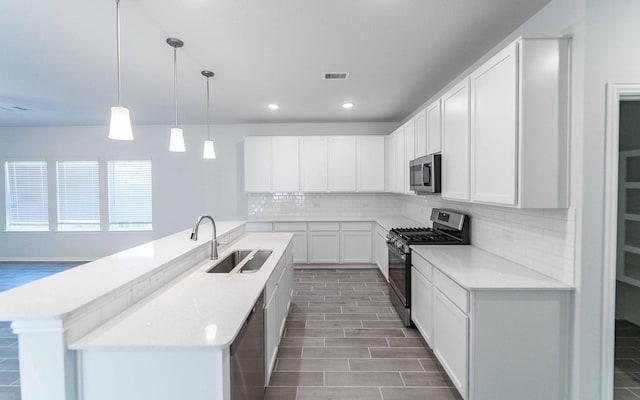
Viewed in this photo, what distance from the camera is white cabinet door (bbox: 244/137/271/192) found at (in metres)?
5.41

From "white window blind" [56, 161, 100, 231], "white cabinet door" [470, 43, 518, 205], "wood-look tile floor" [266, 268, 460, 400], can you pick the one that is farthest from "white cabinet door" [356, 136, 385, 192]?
"white window blind" [56, 161, 100, 231]

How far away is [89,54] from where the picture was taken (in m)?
2.81

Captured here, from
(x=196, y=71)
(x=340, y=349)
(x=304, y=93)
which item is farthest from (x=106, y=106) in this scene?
(x=340, y=349)

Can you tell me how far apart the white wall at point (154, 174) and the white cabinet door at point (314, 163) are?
117 centimetres

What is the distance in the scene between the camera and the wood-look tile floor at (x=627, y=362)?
6.97 feet

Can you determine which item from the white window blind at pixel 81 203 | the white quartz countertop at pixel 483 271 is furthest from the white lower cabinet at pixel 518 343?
the white window blind at pixel 81 203

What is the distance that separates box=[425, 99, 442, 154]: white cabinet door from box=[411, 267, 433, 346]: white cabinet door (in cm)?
131

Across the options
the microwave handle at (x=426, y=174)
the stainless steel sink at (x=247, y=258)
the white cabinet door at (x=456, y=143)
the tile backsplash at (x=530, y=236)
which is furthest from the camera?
the microwave handle at (x=426, y=174)

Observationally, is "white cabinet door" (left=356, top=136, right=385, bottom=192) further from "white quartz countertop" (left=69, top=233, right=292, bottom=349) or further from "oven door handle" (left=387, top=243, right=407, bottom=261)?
"white quartz countertop" (left=69, top=233, right=292, bottom=349)

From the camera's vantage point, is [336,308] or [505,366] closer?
[505,366]

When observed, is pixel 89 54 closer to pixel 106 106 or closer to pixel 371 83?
pixel 106 106

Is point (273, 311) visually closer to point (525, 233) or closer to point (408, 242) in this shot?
point (408, 242)

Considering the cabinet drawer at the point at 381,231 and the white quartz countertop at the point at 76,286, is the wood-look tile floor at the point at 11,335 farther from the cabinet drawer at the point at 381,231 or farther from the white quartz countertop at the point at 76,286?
the cabinet drawer at the point at 381,231

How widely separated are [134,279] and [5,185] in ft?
22.7
